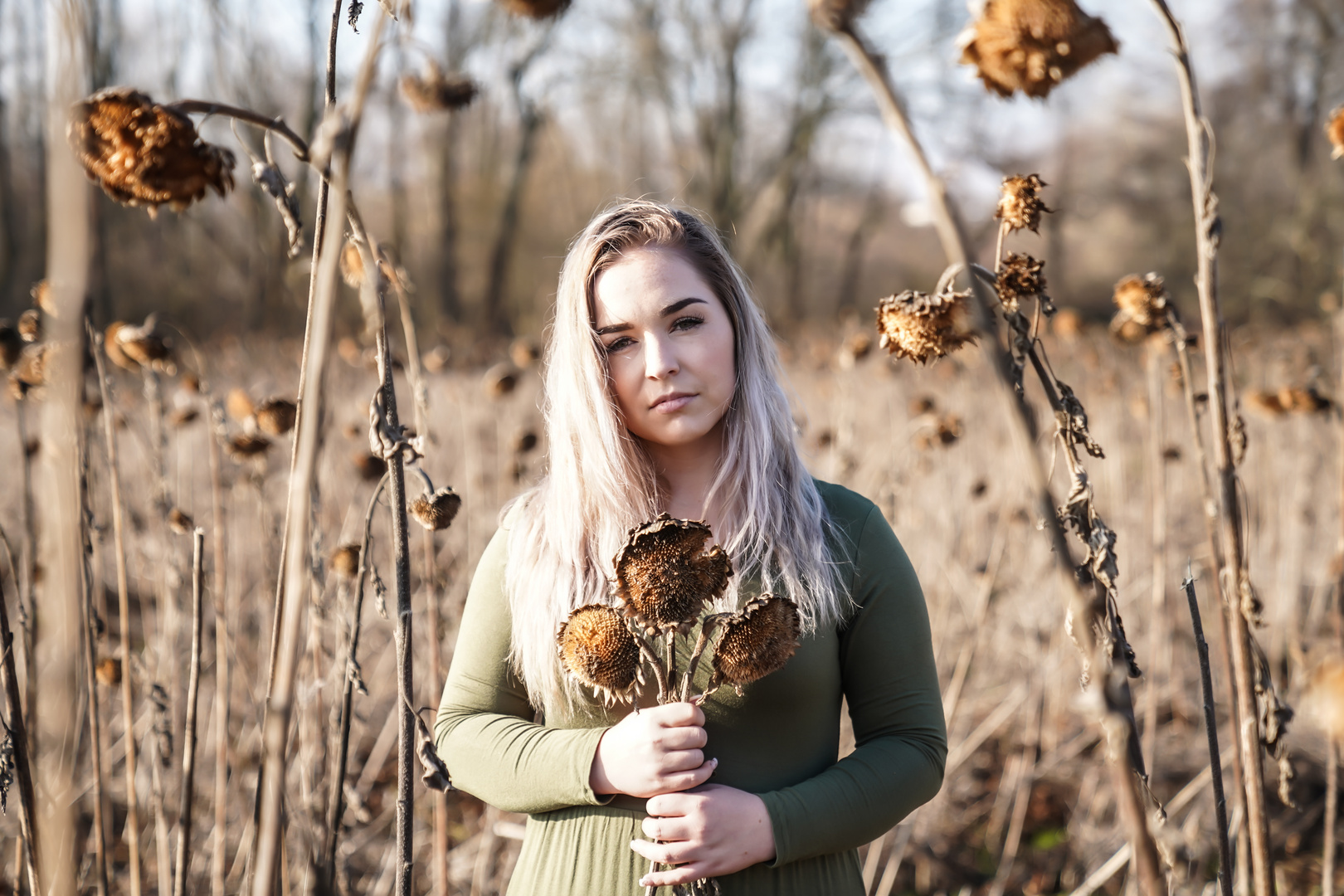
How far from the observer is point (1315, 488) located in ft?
13.3

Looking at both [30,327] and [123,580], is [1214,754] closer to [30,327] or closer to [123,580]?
[123,580]

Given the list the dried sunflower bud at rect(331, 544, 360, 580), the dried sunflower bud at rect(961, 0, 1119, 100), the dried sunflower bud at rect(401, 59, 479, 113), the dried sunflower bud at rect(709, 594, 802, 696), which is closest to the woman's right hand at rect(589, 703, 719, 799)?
the dried sunflower bud at rect(709, 594, 802, 696)

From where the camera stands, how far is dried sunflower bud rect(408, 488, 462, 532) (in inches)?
42.1

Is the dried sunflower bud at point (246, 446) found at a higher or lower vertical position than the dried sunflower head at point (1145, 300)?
higher

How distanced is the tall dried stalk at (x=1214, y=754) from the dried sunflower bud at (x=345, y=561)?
1216 millimetres

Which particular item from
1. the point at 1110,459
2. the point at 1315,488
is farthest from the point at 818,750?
the point at 1315,488

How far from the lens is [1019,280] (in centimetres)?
90

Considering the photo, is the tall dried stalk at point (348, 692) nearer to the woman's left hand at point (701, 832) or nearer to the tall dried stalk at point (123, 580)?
the woman's left hand at point (701, 832)

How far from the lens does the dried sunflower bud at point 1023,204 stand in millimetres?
909

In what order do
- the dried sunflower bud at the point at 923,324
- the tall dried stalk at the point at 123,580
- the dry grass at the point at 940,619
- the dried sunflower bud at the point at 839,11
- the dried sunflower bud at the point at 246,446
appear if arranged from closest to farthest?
the dried sunflower bud at the point at 839,11 < the dried sunflower bud at the point at 923,324 < the tall dried stalk at the point at 123,580 < the dried sunflower bud at the point at 246,446 < the dry grass at the point at 940,619

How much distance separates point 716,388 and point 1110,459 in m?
3.21

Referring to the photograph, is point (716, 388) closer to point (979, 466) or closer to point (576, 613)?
point (576, 613)

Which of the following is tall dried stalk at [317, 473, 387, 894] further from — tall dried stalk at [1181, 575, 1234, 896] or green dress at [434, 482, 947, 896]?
tall dried stalk at [1181, 575, 1234, 896]

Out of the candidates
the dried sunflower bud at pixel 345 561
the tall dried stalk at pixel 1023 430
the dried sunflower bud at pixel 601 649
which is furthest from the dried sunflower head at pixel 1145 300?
the dried sunflower bud at pixel 345 561
